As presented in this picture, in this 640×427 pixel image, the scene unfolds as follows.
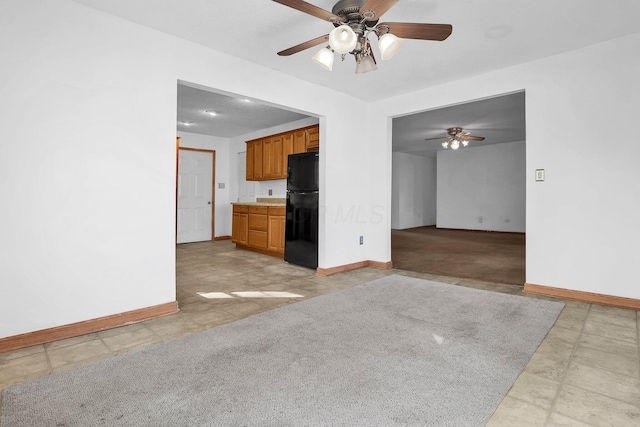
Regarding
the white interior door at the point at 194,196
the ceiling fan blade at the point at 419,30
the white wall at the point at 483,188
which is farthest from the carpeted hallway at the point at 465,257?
the white interior door at the point at 194,196

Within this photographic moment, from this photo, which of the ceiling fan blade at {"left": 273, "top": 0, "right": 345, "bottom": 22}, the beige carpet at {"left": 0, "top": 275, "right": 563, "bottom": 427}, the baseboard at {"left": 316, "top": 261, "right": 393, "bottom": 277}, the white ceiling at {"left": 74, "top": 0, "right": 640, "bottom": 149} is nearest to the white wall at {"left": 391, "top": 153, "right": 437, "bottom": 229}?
the baseboard at {"left": 316, "top": 261, "right": 393, "bottom": 277}

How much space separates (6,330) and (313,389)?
2.09m

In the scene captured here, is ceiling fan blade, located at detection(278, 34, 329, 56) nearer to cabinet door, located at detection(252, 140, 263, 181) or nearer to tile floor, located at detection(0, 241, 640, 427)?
tile floor, located at detection(0, 241, 640, 427)

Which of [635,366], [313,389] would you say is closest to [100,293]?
[313,389]

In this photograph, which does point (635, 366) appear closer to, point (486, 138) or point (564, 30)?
Result: point (564, 30)

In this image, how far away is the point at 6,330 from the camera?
6.94 feet

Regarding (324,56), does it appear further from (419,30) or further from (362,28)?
(419,30)

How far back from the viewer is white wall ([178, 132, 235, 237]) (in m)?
7.55

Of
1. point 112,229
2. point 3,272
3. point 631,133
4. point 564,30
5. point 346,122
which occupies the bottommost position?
point 3,272

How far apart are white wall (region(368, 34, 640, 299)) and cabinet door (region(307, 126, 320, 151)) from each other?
2.42 metres

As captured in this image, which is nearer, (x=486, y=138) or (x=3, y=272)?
(x=3, y=272)

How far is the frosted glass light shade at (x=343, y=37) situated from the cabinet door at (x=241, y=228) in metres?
4.62

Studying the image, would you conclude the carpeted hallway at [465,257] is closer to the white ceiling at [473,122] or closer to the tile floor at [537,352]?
the tile floor at [537,352]

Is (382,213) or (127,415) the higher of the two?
(382,213)
